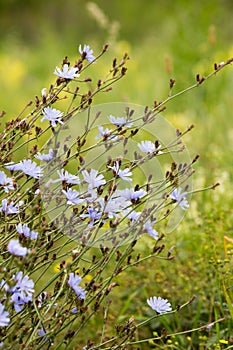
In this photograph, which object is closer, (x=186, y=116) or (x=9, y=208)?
(x=9, y=208)

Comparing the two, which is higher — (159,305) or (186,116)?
(186,116)

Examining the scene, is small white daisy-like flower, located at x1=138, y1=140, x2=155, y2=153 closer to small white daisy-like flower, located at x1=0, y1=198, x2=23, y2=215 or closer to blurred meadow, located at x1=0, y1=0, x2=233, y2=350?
small white daisy-like flower, located at x1=0, y1=198, x2=23, y2=215

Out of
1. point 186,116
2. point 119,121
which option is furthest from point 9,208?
point 186,116

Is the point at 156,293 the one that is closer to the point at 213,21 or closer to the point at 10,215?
the point at 10,215

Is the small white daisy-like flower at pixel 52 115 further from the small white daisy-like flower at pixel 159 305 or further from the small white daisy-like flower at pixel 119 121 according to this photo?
the small white daisy-like flower at pixel 159 305

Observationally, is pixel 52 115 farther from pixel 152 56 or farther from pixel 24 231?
pixel 152 56

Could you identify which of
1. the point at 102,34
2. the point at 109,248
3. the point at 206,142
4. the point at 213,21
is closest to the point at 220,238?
the point at 109,248

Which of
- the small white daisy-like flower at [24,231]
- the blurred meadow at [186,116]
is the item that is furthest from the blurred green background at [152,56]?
the small white daisy-like flower at [24,231]

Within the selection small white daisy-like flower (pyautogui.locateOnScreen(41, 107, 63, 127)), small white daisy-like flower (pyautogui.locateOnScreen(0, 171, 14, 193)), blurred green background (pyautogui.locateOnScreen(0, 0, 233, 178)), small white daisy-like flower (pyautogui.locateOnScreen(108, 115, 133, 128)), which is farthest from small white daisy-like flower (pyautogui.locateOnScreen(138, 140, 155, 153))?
blurred green background (pyautogui.locateOnScreen(0, 0, 233, 178))
